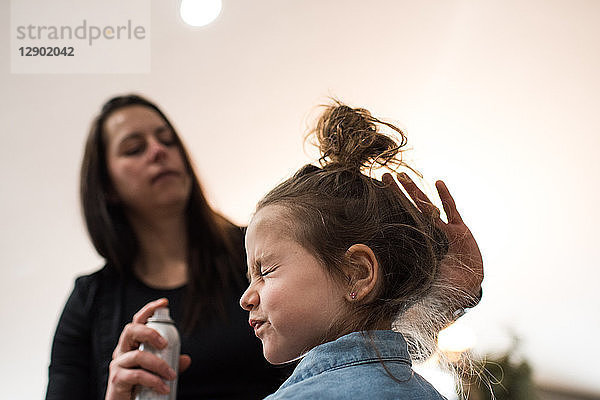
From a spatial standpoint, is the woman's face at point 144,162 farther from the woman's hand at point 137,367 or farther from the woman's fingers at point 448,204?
the woman's fingers at point 448,204

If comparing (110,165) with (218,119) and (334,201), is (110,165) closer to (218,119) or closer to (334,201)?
(218,119)

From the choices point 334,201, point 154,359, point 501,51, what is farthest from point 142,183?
point 501,51

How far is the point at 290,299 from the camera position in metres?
0.76

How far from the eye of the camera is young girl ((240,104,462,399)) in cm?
73

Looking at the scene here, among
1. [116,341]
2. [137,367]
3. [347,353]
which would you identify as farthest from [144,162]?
[347,353]

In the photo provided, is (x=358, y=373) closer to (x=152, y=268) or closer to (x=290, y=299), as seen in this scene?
(x=290, y=299)

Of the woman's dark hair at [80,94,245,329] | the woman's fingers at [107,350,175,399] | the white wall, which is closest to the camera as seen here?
the woman's fingers at [107,350,175,399]

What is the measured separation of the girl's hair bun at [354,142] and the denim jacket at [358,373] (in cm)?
23

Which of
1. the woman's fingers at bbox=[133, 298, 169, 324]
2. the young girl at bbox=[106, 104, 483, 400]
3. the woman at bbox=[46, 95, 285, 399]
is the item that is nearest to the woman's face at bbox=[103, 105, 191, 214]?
the woman at bbox=[46, 95, 285, 399]

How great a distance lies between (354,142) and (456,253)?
21 cm

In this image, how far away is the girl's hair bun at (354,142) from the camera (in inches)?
33.9

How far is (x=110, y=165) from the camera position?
1.37 meters

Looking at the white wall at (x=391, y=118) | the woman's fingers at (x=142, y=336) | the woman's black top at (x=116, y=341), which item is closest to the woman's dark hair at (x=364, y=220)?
the woman's fingers at (x=142, y=336)

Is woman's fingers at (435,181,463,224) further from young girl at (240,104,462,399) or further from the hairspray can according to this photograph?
the hairspray can
